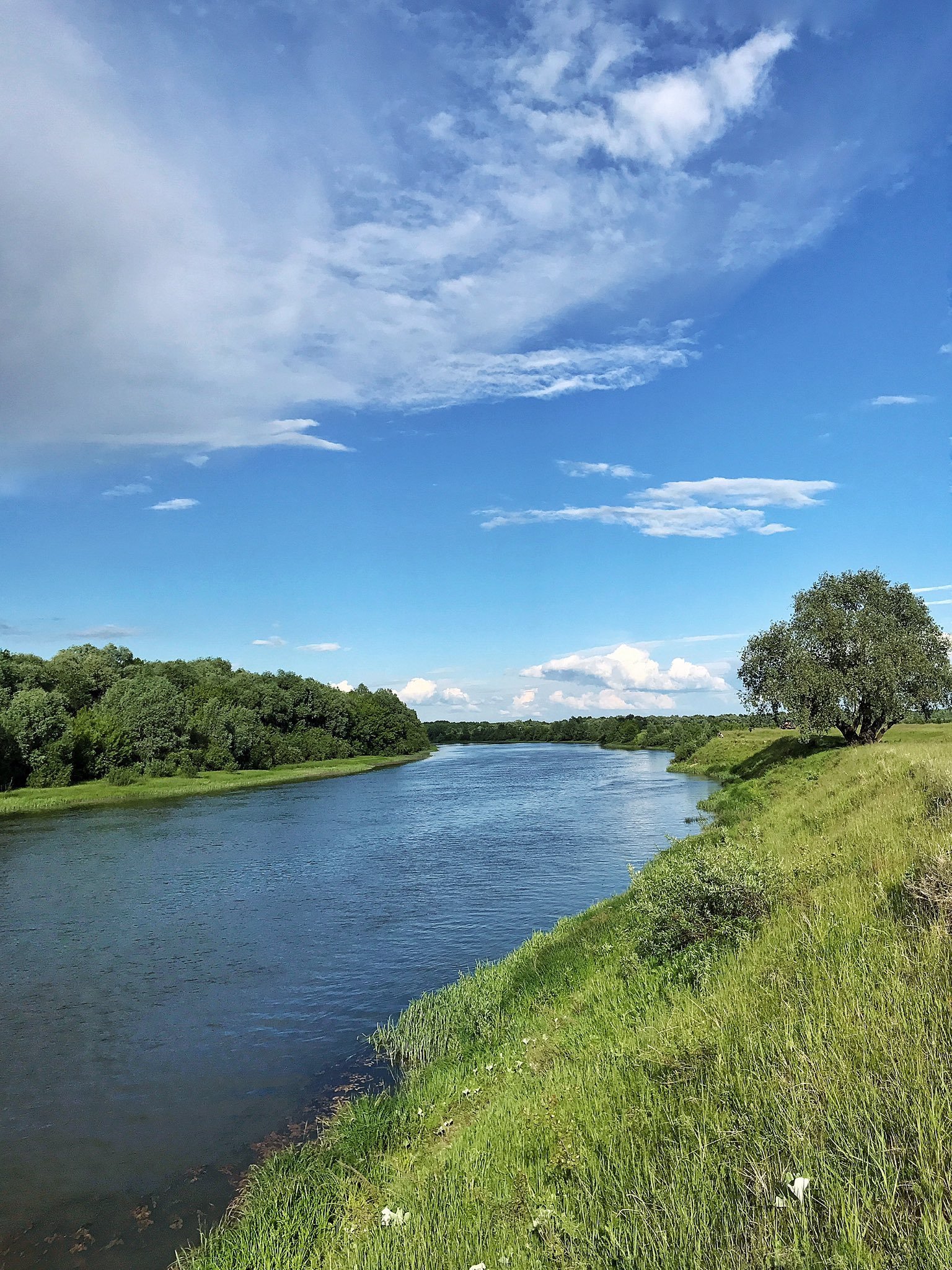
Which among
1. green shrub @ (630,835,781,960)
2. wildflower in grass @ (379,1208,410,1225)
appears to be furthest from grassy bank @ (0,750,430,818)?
wildflower in grass @ (379,1208,410,1225)

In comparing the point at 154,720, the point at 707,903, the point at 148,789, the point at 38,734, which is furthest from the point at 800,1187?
the point at 154,720

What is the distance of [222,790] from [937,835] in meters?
73.1

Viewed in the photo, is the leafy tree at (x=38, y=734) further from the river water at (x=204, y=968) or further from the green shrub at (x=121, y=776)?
the river water at (x=204, y=968)

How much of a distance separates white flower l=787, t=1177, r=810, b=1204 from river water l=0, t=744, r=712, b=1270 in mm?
8562

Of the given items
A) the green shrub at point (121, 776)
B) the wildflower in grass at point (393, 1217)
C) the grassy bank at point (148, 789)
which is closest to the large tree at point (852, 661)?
the wildflower in grass at point (393, 1217)

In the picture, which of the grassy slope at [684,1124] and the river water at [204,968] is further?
the river water at [204,968]

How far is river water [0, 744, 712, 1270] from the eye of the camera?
11.1 metres

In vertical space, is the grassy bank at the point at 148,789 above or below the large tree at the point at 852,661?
below

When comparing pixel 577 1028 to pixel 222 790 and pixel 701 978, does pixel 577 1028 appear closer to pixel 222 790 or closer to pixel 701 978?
pixel 701 978

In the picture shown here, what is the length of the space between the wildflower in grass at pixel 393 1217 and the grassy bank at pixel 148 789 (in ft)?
Result: 199

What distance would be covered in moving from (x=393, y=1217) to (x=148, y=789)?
71.7 m

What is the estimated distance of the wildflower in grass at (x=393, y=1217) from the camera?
7.30m

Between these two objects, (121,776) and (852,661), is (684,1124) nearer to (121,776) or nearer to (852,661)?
(852,661)

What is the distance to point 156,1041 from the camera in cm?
1634
